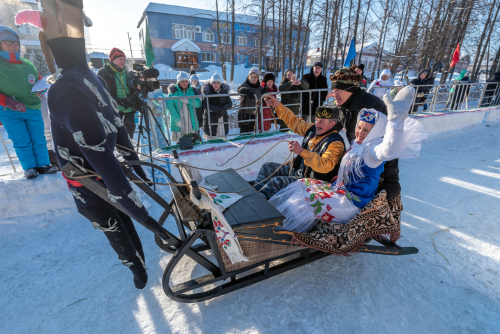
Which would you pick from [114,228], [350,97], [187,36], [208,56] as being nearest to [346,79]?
[350,97]

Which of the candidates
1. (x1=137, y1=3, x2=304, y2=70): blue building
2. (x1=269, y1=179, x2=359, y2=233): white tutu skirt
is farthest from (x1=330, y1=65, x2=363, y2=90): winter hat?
(x1=137, y1=3, x2=304, y2=70): blue building

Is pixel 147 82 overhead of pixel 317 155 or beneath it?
overhead

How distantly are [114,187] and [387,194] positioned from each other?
2.15m

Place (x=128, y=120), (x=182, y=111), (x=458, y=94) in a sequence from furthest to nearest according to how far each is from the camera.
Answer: (x=458, y=94)
(x=182, y=111)
(x=128, y=120)

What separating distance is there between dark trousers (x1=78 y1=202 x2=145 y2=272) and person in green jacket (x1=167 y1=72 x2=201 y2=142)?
2813 millimetres

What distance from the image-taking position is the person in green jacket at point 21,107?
3.10 meters

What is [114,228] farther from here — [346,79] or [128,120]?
[128,120]

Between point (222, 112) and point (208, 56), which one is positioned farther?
point (208, 56)

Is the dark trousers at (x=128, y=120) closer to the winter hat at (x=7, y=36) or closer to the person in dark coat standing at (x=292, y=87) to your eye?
the winter hat at (x=7, y=36)

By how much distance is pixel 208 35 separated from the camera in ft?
104

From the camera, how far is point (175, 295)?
1851mm

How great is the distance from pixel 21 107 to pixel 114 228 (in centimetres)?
272

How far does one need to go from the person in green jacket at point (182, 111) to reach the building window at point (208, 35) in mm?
30430

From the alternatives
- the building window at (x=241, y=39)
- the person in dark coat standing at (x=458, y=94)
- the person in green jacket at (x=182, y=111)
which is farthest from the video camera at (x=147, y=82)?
the building window at (x=241, y=39)
